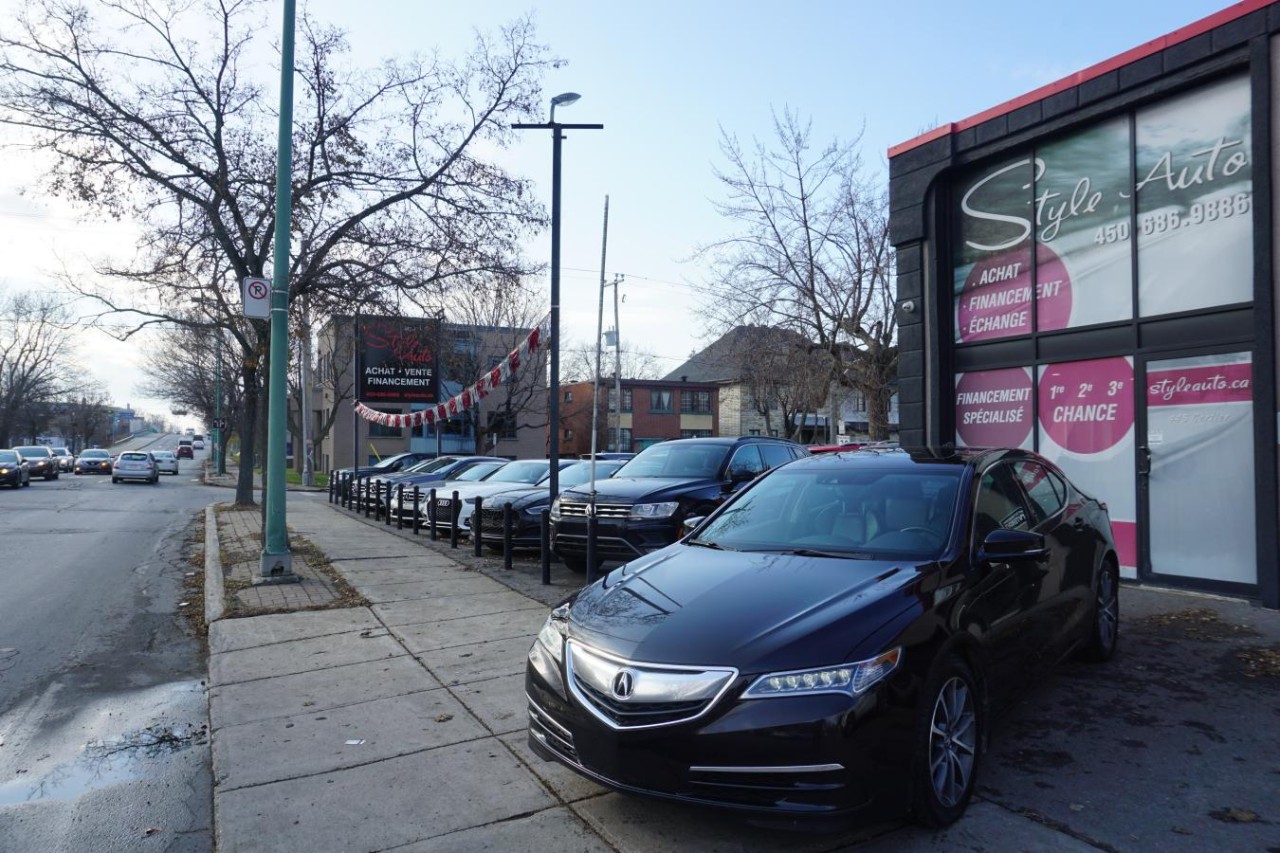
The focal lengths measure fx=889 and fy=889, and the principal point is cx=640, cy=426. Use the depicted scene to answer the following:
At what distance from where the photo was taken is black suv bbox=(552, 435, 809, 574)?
9.20 metres

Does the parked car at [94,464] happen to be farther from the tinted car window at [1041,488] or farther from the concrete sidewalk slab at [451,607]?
the tinted car window at [1041,488]

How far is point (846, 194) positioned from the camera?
2178cm

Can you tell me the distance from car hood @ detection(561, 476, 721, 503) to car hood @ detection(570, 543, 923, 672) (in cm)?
486

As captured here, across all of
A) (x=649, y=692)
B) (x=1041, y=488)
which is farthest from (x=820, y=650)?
(x=1041, y=488)

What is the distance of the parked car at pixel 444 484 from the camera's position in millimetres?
16094

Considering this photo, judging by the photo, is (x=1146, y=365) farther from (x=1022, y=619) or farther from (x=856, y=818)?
(x=856, y=818)

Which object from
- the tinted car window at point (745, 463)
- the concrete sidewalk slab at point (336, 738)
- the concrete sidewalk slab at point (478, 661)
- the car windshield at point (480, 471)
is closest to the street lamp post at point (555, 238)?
the tinted car window at point (745, 463)

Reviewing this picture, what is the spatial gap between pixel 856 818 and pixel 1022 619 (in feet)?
5.90

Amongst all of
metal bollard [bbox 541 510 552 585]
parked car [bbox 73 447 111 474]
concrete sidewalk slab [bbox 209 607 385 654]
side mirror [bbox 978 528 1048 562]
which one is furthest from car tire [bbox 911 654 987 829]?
parked car [bbox 73 447 111 474]

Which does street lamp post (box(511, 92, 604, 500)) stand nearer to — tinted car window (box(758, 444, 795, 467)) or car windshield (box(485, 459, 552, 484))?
car windshield (box(485, 459, 552, 484))

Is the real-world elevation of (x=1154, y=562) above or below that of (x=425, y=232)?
below

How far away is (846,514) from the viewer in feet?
15.8

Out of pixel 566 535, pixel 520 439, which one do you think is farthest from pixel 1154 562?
pixel 520 439

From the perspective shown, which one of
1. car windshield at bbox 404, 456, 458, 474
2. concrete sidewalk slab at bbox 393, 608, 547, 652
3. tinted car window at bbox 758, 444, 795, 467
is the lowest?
concrete sidewalk slab at bbox 393, 608, 547, 652
